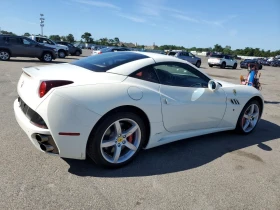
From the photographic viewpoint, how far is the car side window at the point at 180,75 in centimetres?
348

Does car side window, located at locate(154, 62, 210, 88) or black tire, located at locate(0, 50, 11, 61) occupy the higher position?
Answer: car side window, located at locate(154, 62, 210, 88)

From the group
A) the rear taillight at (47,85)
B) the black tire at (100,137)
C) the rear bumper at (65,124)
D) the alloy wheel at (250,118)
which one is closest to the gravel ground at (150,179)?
the black tire at (100,137)

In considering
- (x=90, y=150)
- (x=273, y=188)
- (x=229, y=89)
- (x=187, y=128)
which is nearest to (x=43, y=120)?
(x=90, y=150)

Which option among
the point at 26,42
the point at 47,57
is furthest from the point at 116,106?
the point at 47,57

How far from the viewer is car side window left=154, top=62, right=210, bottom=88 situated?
348 centimetres

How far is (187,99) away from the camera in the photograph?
354cm

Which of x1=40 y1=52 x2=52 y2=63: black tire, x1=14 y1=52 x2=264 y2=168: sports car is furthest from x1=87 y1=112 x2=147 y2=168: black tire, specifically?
x1=40 y1=52 x2=52 y2=63: black tire

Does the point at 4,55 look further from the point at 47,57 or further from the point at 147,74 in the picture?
the point at 147,74

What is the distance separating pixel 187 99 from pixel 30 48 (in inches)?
611

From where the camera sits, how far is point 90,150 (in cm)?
285

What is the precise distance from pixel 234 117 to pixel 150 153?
69.4 inches

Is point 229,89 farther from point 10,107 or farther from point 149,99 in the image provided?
point 10,107

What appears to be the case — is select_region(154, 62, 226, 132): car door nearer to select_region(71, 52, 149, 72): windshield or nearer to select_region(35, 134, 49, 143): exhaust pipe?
select_region(71, 52, 149, 72): windshield

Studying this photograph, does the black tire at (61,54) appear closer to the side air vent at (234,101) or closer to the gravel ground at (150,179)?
the gravel ground at (150,179)
